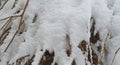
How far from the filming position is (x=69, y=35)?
138 centimetres

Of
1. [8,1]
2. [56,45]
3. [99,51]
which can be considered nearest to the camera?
[56,45]

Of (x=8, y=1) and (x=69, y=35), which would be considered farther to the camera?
(x=8, y=1)

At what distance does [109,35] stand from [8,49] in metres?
0.54

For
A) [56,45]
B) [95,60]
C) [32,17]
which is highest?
[32,17]

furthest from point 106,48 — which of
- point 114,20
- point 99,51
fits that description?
point 114,20

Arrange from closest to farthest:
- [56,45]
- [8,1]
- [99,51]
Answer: [56,45], [99,51], [8,1]

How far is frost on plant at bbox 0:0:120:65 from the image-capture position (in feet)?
4.50

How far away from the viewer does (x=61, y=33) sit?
1380mm

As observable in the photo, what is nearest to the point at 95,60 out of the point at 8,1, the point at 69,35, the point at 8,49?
the point at 69,35

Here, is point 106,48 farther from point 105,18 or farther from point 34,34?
point 34,34

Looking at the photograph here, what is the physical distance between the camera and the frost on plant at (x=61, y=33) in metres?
1.37

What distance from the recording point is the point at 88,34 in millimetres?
1386

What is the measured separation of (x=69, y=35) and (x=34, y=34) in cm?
18

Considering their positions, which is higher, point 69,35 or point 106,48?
point 69,35
